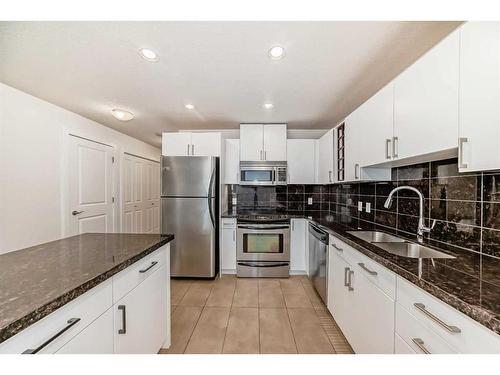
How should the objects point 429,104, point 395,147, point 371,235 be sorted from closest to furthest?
1. point 429,104
2. point 395,147
3. point 371,235

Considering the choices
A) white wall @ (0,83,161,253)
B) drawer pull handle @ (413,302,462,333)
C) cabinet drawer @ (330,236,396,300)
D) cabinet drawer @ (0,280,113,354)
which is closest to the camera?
cabinet drawer @ (0,280,113,354)

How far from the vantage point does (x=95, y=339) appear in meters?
0.90

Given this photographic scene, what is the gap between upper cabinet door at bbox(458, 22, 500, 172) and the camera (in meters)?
0.87

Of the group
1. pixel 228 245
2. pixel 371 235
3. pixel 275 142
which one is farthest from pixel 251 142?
pixel 371 235

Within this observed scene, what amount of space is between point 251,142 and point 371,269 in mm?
2434

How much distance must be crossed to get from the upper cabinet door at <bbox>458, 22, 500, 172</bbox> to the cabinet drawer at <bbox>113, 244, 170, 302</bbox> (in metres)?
1.64

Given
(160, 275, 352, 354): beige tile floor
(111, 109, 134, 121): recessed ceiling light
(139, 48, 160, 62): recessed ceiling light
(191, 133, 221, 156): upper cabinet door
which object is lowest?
(160, 275, 352, 354): beige tile floor

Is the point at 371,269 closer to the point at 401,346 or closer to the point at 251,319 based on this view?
the point at 401,346

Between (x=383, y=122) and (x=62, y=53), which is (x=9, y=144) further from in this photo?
(x=383, y=122)

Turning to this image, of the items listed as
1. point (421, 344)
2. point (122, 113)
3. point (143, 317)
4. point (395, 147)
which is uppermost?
point (122, 113)

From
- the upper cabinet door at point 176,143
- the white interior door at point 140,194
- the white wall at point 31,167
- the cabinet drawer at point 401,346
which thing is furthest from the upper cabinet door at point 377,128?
the white interior door at point 140,194

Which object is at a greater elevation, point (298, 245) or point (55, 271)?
point (55, 271)

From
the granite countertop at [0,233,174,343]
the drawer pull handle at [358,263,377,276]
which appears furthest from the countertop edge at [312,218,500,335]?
the granite countertop at [0,233,174,343]

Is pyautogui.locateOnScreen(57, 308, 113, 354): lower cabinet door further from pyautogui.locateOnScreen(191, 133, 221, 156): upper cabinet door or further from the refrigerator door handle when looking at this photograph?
pyautogui.locateOnScreen(191, 133, 221, 156): upper cabinet door
